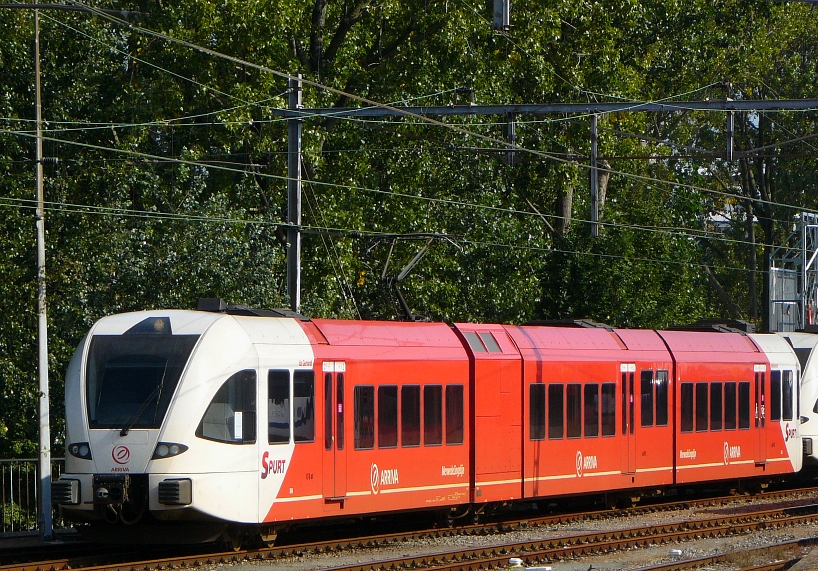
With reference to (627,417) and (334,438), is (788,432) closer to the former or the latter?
(627,417)

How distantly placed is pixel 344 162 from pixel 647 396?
11533 millimetres

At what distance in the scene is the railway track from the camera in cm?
1439

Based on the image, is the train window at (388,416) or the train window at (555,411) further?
the train window at (555,411)

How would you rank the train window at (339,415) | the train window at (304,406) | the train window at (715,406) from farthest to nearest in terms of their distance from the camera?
the train window at (715,406) → the train window at (339,415) → the train window at (304,406)

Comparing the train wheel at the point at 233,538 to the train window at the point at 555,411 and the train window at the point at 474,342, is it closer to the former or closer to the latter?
the train window at the point at 474,342

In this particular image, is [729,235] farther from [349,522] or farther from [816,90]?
[349,522]

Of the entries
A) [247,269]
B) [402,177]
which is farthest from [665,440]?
[402,177]

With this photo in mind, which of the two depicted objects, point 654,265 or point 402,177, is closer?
point 402,177

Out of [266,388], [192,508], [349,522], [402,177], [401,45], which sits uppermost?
[401,45]

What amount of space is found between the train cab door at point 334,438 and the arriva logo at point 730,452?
10.6 meters

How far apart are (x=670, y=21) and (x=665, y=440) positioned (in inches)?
716

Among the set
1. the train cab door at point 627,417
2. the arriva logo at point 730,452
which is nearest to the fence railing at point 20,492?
the train cab door at point 627,417

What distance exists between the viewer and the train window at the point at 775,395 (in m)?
26.2

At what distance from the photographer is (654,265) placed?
3559 centimetres
